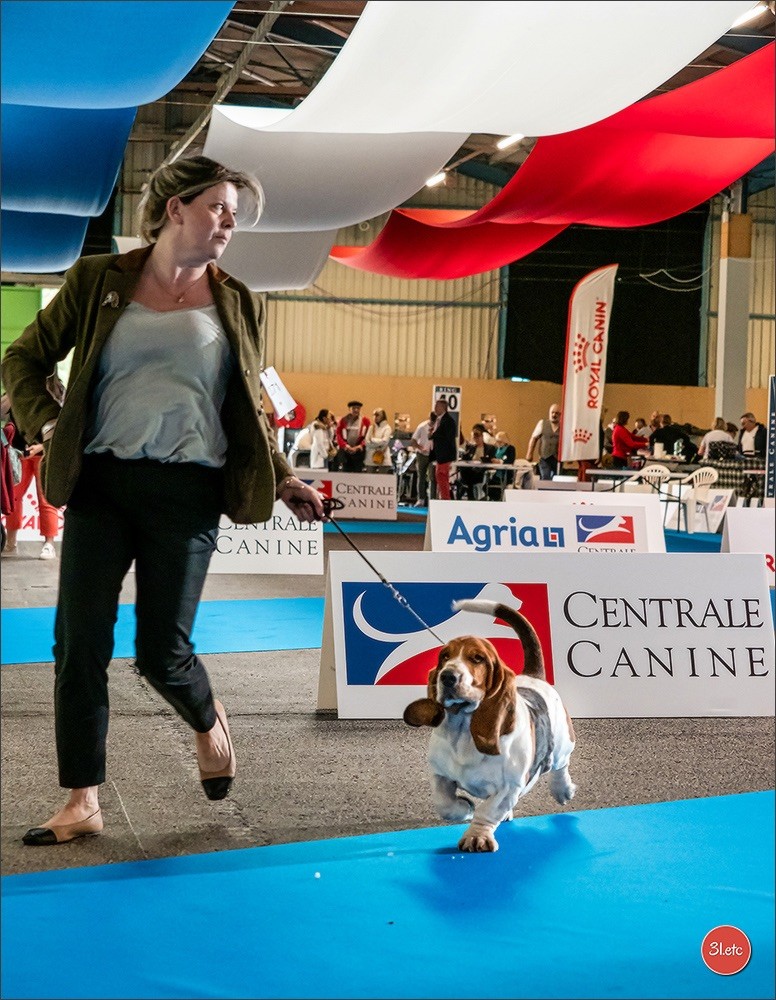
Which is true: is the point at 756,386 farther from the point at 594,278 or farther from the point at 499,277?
the point at 594,278

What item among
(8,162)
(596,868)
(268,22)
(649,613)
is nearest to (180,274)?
(596,868)

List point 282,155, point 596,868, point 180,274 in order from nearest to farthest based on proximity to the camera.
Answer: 1. point 180,274
2. point 596,868
3. point 282,155

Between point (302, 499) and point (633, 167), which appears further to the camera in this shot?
point (633, 167)

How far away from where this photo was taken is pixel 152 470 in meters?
2.21

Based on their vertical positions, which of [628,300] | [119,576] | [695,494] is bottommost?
[695,494]

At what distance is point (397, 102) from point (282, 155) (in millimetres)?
1515

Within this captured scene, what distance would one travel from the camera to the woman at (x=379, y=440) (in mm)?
15922

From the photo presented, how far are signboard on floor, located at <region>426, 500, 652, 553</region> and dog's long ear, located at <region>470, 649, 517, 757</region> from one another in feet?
9.89

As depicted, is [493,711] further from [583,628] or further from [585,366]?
[585,366]

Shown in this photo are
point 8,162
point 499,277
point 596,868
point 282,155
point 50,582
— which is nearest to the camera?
point 596,868

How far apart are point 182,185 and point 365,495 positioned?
36.7ft

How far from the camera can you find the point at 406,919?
2066mm

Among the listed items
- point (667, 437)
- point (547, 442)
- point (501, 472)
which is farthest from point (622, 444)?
point (501, 472)

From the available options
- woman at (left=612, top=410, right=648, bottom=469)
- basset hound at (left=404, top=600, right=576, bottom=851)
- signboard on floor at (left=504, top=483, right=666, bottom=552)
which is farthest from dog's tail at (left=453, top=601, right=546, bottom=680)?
woman at (left=612, top=410, right=648, bottom=469)
